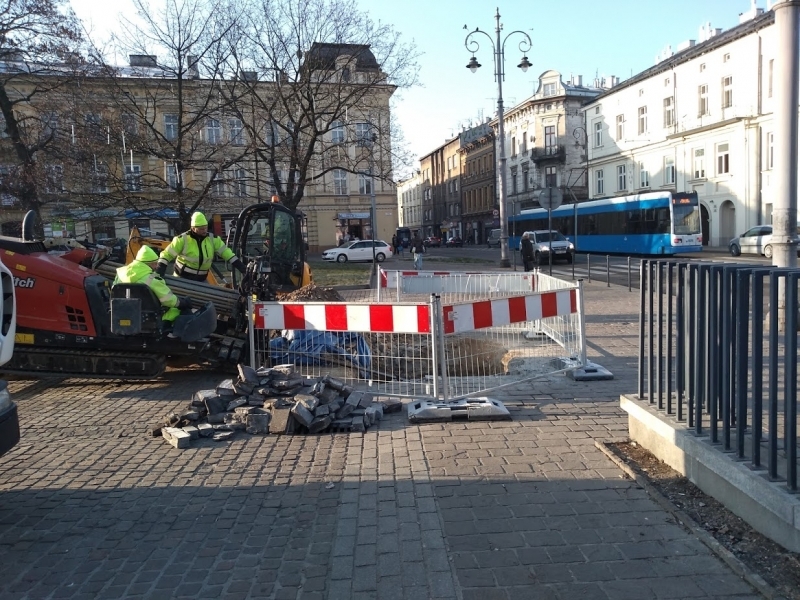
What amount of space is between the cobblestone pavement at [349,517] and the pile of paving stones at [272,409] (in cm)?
15

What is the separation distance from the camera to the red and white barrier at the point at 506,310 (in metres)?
6.55

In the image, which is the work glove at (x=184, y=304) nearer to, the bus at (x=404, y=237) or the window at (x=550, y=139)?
the bus at (x=404, y=237)

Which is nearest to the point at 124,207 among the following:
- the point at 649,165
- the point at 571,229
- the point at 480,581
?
the point at 480,581

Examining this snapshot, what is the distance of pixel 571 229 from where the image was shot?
1608 inches

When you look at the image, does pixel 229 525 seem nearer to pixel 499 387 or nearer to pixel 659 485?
pixel 659 485

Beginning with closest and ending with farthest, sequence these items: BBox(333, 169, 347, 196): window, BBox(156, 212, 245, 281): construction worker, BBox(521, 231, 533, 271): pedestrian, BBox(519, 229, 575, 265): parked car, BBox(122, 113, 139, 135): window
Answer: BBox(156, 212, 245, 281): construction worker
BBox(122, 113, 139, 135): window
BBox(521, 231, 533, 271): pedestrian
BBox(519, 229, 575, 265): parked car
BBox(333, 169, 347, 196): window

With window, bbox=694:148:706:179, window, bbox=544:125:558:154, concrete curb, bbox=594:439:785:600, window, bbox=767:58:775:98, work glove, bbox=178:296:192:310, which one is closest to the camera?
concrete curb, bbox=594:439:785:600

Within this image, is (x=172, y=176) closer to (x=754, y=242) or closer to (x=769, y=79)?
(x=754, y=242)

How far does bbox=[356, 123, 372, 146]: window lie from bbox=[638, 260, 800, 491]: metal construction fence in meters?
22.2

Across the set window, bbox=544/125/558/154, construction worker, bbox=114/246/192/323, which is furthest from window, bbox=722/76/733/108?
construction worker, bbox=114/246/192/323

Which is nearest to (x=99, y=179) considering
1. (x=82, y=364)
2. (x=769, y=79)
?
(x=82, y=364)

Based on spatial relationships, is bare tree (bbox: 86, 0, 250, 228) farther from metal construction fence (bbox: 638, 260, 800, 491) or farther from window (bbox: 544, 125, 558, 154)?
window (bbox: 544, 125, 558, 154)

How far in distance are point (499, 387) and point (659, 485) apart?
2695 mm

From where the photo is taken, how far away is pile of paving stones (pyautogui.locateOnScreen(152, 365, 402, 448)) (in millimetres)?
5910
